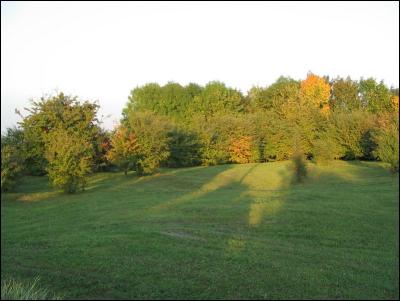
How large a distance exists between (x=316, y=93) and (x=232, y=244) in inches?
189

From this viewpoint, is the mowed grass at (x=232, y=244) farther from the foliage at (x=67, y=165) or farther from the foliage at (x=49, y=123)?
the foliage at (x=49, y=123)

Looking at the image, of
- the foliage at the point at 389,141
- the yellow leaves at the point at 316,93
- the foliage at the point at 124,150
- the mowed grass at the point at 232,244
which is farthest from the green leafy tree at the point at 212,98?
the foliage at the point at 389,141

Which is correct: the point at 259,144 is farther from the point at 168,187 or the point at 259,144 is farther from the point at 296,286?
the point at 168,187

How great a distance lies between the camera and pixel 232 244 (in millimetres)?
12102

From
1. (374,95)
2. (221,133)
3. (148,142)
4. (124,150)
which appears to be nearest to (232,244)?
(374,95)

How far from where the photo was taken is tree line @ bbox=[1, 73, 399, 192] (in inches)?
356

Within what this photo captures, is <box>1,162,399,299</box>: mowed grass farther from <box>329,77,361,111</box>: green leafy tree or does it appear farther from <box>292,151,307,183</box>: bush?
<box>329,77,361,111</box>: green leafy tree

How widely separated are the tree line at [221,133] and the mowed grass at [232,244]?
0.62m

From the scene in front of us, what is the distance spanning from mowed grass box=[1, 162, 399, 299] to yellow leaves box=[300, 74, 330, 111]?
1.44 metres

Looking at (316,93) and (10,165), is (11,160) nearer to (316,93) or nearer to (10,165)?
(10,165)

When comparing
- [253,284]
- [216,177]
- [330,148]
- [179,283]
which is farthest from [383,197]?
[216,177]

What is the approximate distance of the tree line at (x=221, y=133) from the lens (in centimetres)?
904

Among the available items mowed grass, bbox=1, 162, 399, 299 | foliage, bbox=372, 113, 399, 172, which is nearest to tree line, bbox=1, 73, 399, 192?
foliage, bbox=372, 113, 399, 172

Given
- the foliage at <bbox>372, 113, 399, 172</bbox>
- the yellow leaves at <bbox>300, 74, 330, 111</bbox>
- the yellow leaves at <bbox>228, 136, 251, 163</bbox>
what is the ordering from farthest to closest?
the yellow leaves at <bbox>228, 136, 251, 163</bbox> → the yellow leaves at <bbox>300, 74, 330, 111</bbox> → the foliage at <bbox>372, 113, 399, 172</bbox>
